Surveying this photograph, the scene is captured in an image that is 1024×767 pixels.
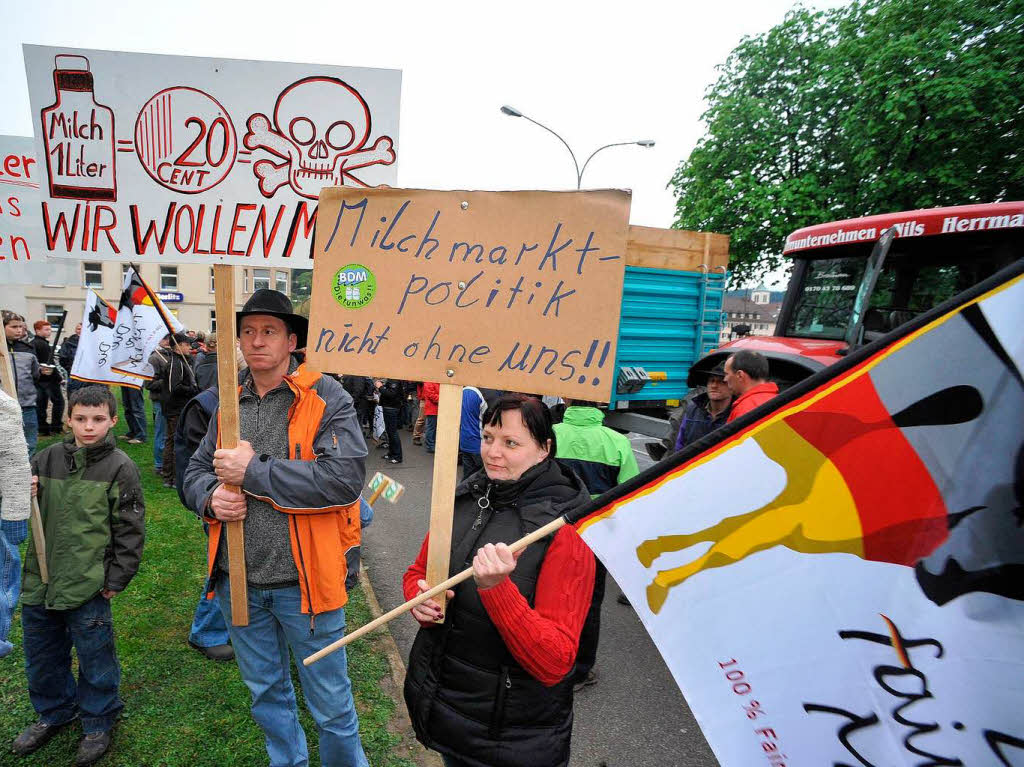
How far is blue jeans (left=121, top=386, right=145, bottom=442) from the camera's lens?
9.37 metres

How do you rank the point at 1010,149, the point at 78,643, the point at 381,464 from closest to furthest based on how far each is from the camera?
1. the point at 78,643
2. the point at 381,464
3. the point at 1010,149

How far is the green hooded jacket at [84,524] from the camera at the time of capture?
2.58 metres

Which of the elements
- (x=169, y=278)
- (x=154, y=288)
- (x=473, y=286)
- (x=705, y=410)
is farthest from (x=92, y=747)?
(x=169, y=278)

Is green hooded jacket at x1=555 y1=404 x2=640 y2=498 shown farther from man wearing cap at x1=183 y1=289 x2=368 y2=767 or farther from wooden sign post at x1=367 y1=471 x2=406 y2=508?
man wearing cap at x1=183 y1=289 x2=368 y2=767

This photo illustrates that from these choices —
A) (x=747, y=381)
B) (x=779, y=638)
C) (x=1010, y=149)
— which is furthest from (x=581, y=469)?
(x=1010, y=149)

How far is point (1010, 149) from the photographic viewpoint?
43.5ft

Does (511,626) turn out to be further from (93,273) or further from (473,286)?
(93,273)

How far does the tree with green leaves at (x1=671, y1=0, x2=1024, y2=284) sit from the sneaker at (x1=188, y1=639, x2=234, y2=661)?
52.2 ft

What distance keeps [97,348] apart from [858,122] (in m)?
16.9

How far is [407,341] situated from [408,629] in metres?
2.88

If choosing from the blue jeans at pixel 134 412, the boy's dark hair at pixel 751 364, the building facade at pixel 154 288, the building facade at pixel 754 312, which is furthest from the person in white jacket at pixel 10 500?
the building facade at pixel 754 312

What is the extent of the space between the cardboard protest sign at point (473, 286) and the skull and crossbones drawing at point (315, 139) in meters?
0.45

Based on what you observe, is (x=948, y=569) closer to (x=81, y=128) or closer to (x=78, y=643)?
(x=81, y=128)

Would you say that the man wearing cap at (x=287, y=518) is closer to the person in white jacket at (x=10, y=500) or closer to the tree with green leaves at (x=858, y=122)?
the person in white jacket at (x=10, y=500)
